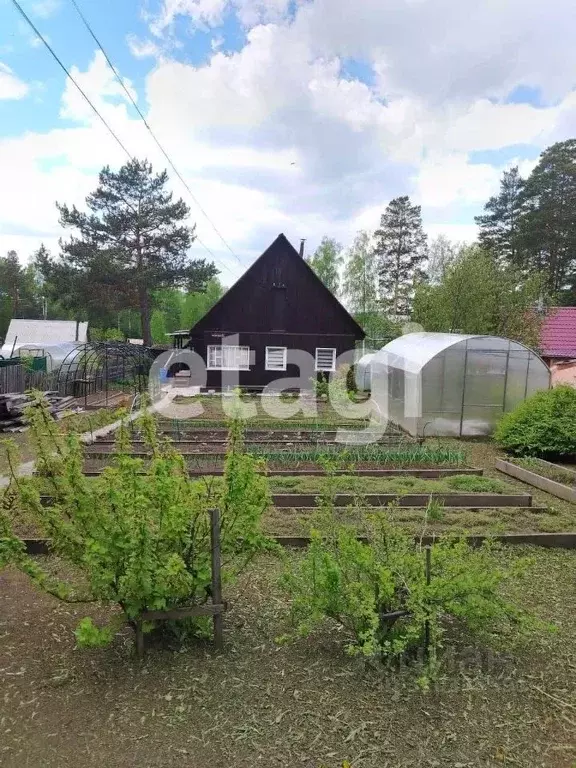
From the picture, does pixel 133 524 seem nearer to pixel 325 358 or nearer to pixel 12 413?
pixel 12 413

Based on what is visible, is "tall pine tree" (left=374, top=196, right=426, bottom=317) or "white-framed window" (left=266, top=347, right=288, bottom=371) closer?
"white-framed window" (left=266, top=347, right=288, bottom=371)

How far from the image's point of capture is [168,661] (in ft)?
11.1

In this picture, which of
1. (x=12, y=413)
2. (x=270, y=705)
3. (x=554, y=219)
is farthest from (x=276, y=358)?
(x=554, y=219)

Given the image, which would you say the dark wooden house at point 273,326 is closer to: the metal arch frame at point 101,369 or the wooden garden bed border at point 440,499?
the metal arch frame at point 101,369

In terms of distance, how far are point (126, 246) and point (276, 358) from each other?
14.1 m

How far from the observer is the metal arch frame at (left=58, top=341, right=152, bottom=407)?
60.5 feet

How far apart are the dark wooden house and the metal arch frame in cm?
282

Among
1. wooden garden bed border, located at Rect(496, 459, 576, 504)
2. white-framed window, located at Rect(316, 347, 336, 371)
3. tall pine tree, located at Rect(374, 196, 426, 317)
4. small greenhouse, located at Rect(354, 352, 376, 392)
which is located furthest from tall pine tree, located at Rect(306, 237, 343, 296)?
wooden garden bed border, located at Rect(496, 459, 576, 504)

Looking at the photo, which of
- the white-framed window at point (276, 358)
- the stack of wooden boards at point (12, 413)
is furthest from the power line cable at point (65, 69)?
the white-framed window at point (276, 358)

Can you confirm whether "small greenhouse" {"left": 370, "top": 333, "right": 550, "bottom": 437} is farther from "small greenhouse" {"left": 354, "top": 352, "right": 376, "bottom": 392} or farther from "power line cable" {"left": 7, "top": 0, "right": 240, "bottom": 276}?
"power line cable" {"left": 7, "top": 0, "right": 240, "bottom": 276}

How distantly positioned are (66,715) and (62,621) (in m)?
1.19

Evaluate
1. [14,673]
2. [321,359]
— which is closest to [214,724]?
[14,673]

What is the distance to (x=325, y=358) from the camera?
71.1 feet

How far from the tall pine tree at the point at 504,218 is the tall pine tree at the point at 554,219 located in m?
1.44
